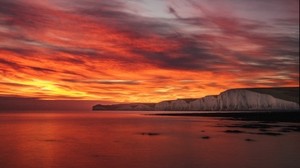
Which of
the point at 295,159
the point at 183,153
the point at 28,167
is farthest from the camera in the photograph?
the point at 183,153

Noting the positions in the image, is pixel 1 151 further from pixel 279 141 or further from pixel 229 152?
pixel 279 141

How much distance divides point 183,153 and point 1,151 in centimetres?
2076

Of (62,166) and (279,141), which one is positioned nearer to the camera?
(62,166)

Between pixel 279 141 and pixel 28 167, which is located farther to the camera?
pixel 279 141

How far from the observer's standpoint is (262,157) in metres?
33.6

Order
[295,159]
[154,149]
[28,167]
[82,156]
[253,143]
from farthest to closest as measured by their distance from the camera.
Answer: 1. [253,143]
2. [154,149]
3. [82,156]
4. [295,159]
5. [28,167]

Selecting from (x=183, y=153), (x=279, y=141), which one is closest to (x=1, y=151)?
(x=183, y=153)

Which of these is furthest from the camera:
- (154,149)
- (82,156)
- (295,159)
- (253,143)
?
(253,143)

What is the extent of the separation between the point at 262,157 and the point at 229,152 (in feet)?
15.0

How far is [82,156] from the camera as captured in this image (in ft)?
114

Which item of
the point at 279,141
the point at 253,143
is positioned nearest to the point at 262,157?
the point at 253,143

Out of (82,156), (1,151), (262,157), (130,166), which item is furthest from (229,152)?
A: (1,151)

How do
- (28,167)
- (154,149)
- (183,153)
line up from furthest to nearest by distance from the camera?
1. (154,149)
2. (183,153)
3. (28,167)

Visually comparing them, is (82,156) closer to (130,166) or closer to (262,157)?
(130,166)
